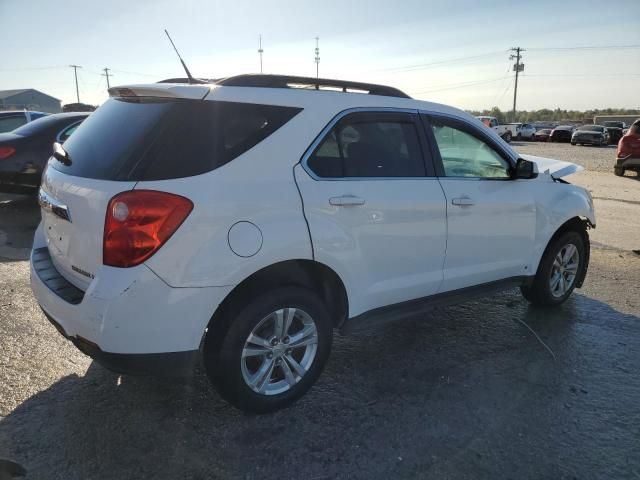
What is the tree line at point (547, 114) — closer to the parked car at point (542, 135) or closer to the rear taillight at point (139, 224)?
the parked car at point (542, 135)

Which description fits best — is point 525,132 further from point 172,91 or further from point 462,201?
point 172,91

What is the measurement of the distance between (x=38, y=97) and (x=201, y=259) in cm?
10305

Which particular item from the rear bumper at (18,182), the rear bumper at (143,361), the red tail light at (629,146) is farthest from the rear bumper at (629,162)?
the rear bumper at (143,361)

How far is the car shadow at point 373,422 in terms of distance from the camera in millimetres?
2467

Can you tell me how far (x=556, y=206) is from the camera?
4.33 m

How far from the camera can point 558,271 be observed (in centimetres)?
462

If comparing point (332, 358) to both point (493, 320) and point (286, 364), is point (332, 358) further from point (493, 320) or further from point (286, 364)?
point (493, 320)

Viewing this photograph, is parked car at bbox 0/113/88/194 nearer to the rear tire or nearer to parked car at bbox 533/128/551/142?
the rear tire

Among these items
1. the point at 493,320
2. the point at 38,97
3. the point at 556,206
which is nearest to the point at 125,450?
the point at 493,320

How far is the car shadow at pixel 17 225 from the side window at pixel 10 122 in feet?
6.73

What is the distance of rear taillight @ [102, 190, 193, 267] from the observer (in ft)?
7.63

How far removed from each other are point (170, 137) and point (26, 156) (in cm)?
615

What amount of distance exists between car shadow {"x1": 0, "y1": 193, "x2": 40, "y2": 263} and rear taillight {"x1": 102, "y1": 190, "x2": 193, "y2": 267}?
4091 mm

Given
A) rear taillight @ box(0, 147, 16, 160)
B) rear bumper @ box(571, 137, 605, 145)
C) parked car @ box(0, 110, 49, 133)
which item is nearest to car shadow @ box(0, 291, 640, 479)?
rear taillight @ box(0, 147, 16, 160)
